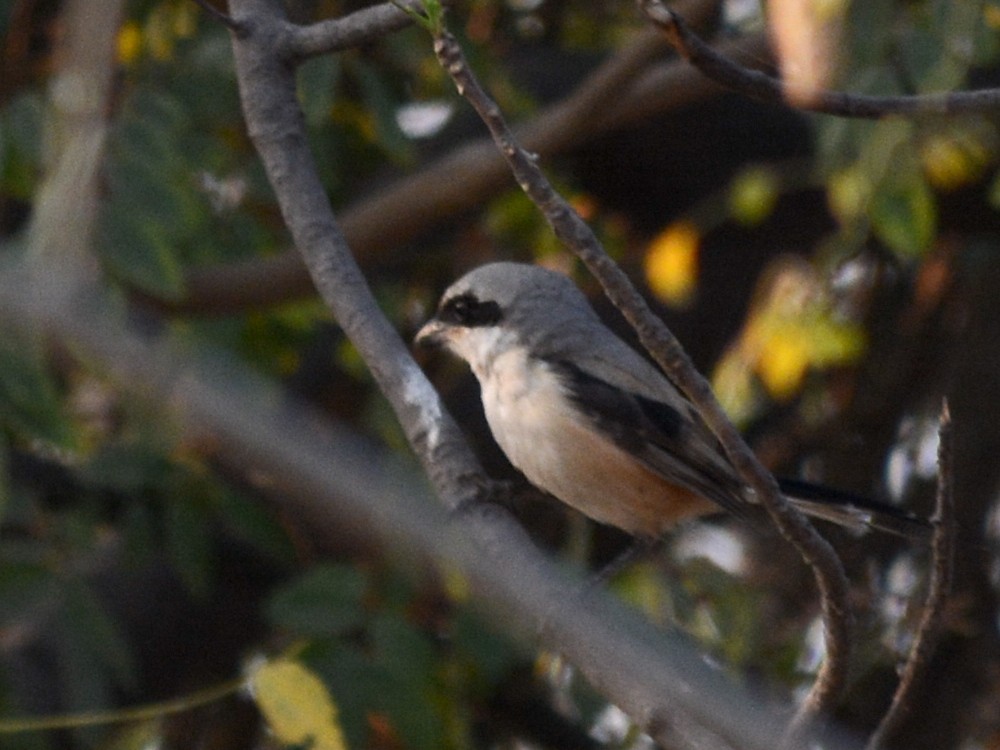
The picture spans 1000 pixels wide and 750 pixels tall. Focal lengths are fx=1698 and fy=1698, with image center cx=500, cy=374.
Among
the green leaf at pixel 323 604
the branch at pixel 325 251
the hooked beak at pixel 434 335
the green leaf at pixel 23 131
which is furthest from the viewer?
the green leaf at pixel 323 604

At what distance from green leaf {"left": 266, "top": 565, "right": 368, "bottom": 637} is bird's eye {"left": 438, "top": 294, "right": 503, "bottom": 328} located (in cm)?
72

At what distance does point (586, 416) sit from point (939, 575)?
1119 mm

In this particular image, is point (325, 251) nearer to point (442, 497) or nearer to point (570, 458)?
point (442, 497)

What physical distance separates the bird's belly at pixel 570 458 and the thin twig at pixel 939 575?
3.21ft

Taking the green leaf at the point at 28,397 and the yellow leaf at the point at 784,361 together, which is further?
the yellow leaf at the point at 784,361

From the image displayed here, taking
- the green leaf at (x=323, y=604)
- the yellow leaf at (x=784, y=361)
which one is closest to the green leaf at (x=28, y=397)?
the green leaf at (x=323, y=604)

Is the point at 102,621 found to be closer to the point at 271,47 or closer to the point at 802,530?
the point at 271,47

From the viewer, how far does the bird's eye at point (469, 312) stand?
3518 mm

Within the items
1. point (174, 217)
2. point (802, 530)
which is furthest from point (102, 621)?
point (802, 530)

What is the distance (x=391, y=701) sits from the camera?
3.75m

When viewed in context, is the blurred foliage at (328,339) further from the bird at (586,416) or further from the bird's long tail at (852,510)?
the bird's long tail at (852,510)

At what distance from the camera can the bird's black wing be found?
10.7ft

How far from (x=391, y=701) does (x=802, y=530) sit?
1812 mm

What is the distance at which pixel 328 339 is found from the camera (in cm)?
543
